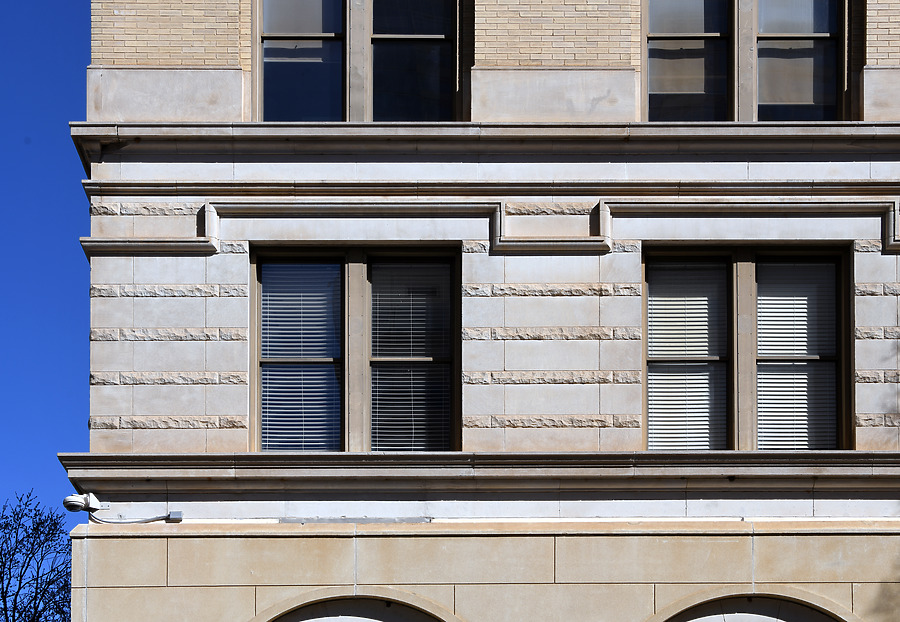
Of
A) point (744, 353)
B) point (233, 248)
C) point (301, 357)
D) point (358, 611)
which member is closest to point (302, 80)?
point (233, 248)

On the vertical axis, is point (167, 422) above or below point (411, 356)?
below

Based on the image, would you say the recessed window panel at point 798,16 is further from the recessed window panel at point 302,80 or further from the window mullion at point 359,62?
the recessed window panel at point 302,80

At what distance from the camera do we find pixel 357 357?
494 inches

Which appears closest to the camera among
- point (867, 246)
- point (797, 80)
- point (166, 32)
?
point (867, 246)

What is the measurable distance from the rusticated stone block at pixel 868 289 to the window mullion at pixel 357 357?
5383 millimetres

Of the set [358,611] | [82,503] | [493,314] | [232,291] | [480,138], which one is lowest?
[358,611]

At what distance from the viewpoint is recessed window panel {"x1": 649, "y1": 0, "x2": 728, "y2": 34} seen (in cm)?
1330

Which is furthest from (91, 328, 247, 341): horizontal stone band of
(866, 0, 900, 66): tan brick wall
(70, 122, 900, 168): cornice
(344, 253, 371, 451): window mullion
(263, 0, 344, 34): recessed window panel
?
(866, 0, 900, 66): tan brick wall

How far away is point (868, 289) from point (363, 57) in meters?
6.23

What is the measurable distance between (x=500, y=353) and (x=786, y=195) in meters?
3.63

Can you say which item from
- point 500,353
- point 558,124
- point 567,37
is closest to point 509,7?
point 567,37

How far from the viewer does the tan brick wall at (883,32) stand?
42.0ft

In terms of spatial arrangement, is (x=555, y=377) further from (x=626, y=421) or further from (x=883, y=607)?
(x=883, y=607)

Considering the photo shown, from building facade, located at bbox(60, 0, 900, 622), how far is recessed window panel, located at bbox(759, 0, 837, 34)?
0.13 ft
